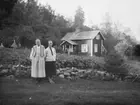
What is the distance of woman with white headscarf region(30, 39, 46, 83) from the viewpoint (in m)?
3.40

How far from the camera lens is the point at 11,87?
111 inches

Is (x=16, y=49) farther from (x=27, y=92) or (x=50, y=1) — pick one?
(x=50, y=1)

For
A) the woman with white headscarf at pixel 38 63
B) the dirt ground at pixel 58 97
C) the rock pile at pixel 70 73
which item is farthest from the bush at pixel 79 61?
the dirt ground at pixel 58 97

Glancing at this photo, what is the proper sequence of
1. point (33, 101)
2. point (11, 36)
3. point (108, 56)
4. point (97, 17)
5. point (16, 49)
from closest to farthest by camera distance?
point (33, 101) < point (11, 36) < point (16, 49) < point (97, 17) < point (108, 56)

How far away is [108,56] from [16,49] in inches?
107

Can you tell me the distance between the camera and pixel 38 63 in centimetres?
354

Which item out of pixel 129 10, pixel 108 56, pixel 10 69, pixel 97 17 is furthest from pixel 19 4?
pixel 108 56

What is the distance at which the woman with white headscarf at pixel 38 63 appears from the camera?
3.40 meters

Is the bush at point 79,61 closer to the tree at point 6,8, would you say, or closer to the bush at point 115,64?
the bush at point 115,64

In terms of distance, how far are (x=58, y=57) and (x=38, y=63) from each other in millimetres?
696

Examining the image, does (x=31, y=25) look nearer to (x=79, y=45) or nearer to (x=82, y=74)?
(x=79, y=45)

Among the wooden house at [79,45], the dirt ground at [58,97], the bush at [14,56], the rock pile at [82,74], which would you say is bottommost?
the dirt ground at [58,97]

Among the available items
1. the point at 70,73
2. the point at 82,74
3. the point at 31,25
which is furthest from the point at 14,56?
the point at 82,74

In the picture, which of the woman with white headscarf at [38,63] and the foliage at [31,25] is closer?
the foliage at [31,25]
